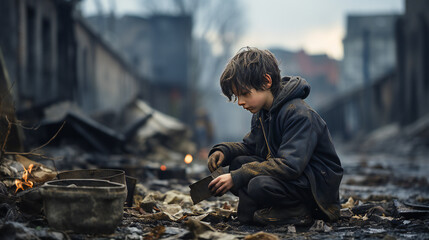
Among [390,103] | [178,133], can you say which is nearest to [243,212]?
[178,133]

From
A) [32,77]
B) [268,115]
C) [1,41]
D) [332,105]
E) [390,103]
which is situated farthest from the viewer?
[332,105]

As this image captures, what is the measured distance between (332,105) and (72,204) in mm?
34531

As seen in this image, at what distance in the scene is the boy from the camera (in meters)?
2.98

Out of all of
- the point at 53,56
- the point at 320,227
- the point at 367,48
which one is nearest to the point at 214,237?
the point at 320,227

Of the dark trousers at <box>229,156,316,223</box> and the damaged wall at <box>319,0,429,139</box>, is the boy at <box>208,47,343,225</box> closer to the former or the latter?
the dark trousers at <box>229,156,316,223</box>

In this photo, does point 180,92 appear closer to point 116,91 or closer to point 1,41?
point 116,91

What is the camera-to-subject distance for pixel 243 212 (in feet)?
10.5

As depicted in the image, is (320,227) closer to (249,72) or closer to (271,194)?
(271,194)

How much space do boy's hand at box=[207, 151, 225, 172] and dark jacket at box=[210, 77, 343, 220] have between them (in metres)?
0.36

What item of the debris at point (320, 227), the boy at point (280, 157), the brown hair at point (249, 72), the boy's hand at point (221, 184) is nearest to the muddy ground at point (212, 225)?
the debris at point (320, 227)

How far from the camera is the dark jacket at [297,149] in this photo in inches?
116

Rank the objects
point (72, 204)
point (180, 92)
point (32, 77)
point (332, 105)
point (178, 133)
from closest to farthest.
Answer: point (72, 204)
point (32, 77)
point (178, 133)
point (180, 92)
point (332, 105)

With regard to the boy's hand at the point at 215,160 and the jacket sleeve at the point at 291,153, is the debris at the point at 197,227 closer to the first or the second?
the jacket sleeve at the point at 291,153

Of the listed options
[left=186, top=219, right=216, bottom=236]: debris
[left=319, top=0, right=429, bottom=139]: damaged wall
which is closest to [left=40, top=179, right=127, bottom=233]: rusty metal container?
[left=186, top=219, right=216, bottom=236]: debris
